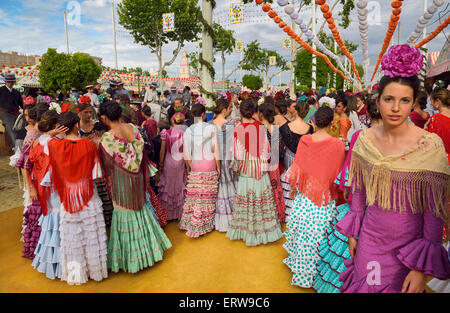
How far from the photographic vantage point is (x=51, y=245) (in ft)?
11.3

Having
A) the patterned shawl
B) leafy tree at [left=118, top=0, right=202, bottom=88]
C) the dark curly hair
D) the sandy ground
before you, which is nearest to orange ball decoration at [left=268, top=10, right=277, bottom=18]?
the dark curly hair

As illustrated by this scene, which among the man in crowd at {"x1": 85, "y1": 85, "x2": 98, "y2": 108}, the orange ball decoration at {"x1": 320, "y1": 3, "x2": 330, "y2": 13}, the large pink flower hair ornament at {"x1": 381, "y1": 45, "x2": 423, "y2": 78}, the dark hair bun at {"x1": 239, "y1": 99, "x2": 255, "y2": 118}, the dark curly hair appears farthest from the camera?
the man in crowd at {"x1": 85, "y1": 85, "x2": 98, "y2": 108}

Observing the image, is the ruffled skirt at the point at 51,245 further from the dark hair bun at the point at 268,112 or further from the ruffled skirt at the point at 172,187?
the dark hair bun at the point at 268,112

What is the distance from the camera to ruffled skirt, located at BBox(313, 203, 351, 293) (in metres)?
2.91

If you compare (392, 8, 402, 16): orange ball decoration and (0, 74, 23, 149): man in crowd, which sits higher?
(392, 8, 402, 16): orange ball decoration

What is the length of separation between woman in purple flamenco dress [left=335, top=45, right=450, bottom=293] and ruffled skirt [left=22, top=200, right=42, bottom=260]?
153 inches

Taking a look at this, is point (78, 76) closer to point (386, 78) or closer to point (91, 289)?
point (91, 289)

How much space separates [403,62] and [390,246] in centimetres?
110

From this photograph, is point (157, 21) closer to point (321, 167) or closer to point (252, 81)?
point (321, 167)

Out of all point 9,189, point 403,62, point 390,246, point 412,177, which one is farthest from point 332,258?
point 9,189

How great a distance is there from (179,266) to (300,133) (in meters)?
2.65

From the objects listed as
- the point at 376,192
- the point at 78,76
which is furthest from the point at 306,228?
the point at 78,76

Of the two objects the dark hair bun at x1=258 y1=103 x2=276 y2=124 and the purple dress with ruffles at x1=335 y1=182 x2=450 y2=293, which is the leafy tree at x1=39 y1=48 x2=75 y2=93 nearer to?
the dark hair bun at x1=258 y1=103 x2=276 y2=124

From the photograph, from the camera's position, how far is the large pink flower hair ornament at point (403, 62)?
162 centimetres
